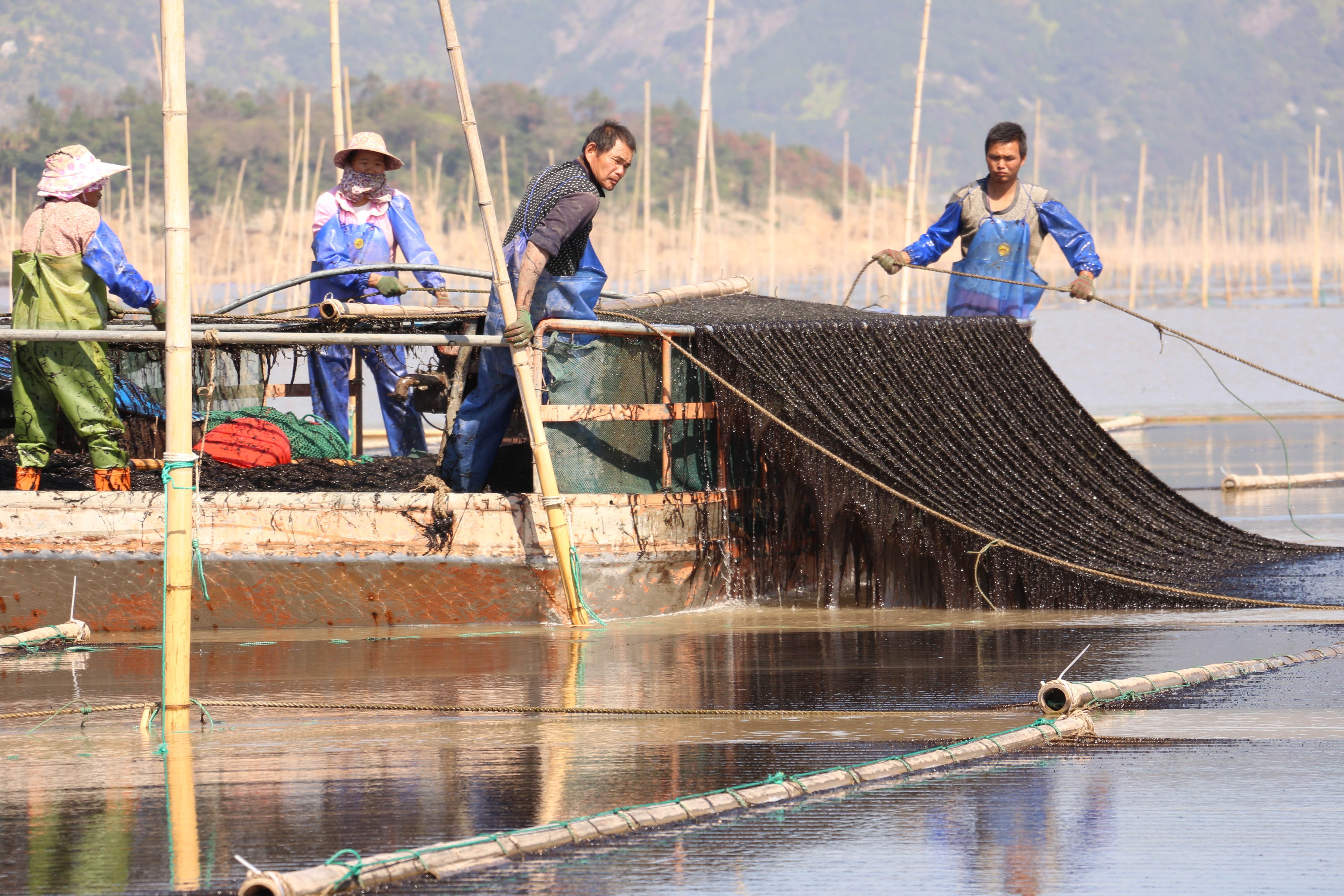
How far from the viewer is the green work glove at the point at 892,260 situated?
27.7 feet

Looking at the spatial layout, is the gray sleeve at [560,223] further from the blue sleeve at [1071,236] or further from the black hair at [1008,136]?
the blue sleeve at [1071,236]

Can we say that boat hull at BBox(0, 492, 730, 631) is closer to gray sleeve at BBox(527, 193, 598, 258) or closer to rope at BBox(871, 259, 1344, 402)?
gray sleeve at BBox(527, 193, 598, 258)

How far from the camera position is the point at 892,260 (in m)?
8.55

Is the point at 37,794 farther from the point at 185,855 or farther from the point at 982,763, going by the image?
the point at 982,763

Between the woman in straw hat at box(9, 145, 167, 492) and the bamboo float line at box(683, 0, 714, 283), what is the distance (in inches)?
222

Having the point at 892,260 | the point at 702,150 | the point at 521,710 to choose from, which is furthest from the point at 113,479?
the point at 702,150

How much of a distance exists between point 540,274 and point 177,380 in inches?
88.6

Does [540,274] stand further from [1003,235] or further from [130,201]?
[130,201]

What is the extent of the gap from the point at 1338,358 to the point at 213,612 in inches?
1237

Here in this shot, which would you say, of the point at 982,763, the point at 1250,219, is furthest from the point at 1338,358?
the point at 1250,219

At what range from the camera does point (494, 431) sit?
6969 mm

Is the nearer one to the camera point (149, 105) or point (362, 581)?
point (362, 581)

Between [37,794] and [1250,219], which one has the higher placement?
[1250,219]

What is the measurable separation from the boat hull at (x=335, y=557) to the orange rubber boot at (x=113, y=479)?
16 centimetres
